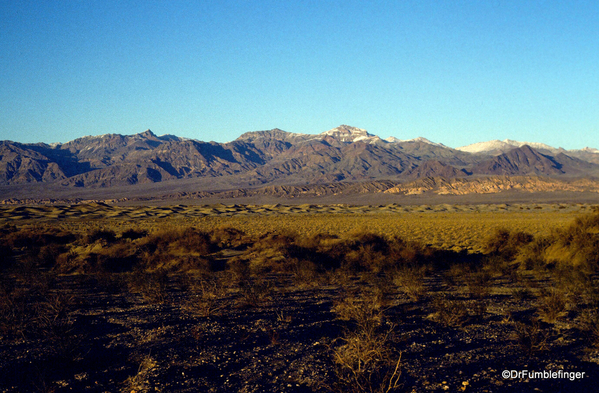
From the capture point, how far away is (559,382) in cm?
699

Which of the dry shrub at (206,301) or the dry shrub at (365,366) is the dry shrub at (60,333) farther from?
the dry shrub at (365,366)

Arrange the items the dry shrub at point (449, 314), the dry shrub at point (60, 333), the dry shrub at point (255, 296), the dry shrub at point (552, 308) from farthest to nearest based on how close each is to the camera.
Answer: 1. the dry shrub at point (255, 296)
2. the dry shrub at point (552, 308)
3. the dry shrub at point (449, 314)
4. the dry shrub at point (60, 333)

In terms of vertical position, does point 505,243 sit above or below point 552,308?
above

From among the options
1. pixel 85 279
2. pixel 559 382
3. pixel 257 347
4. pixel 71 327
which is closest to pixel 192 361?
pixel 257 347

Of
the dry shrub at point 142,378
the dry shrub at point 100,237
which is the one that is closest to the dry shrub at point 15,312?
the dry shrub at point 142,378

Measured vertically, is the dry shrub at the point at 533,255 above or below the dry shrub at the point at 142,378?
above

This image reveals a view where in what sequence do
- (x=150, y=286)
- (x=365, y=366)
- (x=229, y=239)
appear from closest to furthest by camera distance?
→ 1. (x=365, y=366)
2. (x=150, y=286)
3. (x=229, y=239)

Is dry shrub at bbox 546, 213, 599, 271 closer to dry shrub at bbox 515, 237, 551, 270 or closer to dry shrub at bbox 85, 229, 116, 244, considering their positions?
dry shrub at bbox 515, 237, 551, 270

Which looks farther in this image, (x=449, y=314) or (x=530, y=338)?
(x=449, y=314)

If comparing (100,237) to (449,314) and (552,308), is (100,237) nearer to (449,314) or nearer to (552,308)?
(449,314)

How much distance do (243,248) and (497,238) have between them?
49.6 ft

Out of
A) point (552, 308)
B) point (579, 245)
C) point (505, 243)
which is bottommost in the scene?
point (552, 308)

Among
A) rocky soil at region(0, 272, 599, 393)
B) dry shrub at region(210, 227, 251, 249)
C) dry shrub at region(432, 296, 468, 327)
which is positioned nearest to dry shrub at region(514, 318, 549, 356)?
rocky soil at region(0, 272, 599, 393)

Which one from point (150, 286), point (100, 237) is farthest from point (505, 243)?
point (100, 237)
